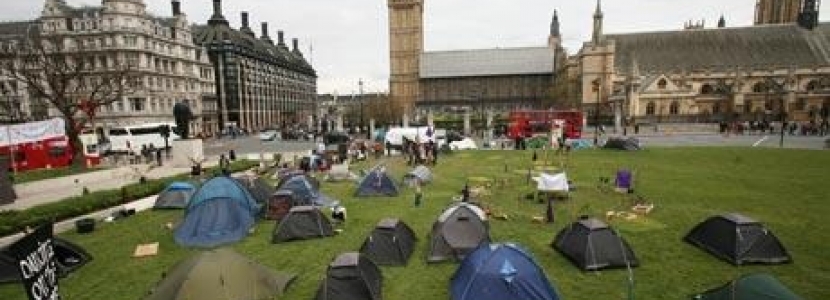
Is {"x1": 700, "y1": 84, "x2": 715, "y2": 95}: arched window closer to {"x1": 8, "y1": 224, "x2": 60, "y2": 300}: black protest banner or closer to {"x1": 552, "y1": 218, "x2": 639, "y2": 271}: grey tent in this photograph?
{"x1": 552, "y1": 218, "x2": 639, "y2": 271}: grey tent

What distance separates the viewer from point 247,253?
1460 cm

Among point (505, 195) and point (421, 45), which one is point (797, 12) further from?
point (505, 195)

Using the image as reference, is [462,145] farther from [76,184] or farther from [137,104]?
[137,104]

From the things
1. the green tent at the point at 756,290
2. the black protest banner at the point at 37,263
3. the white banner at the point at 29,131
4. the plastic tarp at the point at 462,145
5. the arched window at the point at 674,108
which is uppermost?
the arched window at the point at 674,108

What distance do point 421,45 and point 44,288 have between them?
332 ft

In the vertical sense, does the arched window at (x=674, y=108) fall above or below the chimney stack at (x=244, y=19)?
below

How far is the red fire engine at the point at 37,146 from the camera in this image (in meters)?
28.2

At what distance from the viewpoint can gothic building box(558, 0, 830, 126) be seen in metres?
68.3

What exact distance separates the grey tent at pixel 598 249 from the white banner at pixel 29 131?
32.3 m

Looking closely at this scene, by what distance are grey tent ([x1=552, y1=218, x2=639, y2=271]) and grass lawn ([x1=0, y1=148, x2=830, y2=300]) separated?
28 centimetres

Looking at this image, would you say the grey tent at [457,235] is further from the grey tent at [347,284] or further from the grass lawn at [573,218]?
the grey tent at [347,284]

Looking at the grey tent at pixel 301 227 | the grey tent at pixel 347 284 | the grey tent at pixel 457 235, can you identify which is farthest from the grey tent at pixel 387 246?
the grey tent at pixel 301 227

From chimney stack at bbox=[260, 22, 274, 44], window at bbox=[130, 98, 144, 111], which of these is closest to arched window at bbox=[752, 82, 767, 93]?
window at bbox=[130, 98, 144, 111]

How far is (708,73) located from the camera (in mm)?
75438
